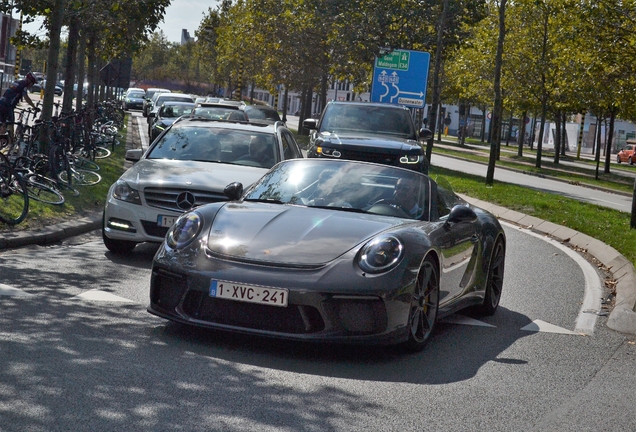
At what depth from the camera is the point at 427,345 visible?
7527 mm

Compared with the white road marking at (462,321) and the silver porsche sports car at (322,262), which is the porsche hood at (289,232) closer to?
the silver porsche sports car at (322,262)

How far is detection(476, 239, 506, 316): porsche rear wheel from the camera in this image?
29.6 feet

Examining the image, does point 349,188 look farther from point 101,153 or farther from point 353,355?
point 101,153

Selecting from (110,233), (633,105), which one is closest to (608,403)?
(110,233)

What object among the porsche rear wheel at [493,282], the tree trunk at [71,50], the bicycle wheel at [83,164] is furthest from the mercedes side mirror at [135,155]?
the tree trunk at [71,50]

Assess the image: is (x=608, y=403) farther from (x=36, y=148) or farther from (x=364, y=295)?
(x=36, y=148)

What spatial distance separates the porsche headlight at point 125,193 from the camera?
10.9 m

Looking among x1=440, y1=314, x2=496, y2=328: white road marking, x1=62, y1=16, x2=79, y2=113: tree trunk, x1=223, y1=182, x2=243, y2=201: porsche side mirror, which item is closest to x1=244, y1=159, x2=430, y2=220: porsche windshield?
x1=223, y1=182, x2=243, y2=201: porsche side mirror

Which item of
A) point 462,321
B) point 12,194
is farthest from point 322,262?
point 12,194

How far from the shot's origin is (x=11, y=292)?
27.3ft

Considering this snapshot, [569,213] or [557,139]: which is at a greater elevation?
[557,139]

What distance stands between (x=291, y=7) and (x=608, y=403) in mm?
47183

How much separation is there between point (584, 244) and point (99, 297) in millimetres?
8881

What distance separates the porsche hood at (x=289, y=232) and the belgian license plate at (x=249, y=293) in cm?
21
